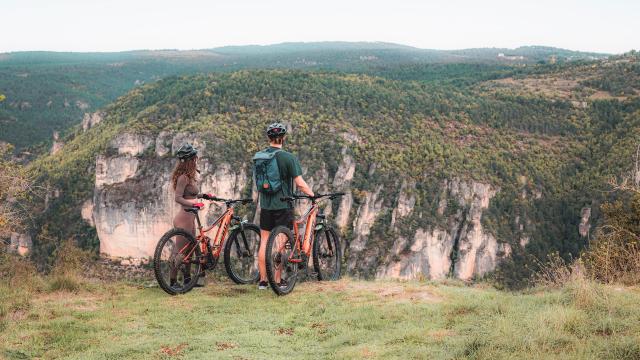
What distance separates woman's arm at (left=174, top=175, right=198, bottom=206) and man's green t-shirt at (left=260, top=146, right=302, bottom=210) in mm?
1372

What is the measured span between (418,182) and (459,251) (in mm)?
13735

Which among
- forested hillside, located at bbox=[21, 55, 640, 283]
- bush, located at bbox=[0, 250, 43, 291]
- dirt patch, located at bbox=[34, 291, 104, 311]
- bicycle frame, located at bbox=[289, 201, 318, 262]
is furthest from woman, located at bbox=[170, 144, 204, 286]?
forested hillside, located at bbox=[21, 55, 640, 283]

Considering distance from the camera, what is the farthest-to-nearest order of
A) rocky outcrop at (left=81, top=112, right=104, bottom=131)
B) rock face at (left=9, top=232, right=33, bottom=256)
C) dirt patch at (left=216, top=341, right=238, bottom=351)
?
rocky outcrop at (left=81, top=112, right=104, bottom=131)
rock face at (left=9, top=232, right=33, bottom=256)
dirt patch at (left=216, top=341, right=238, bottom=351)

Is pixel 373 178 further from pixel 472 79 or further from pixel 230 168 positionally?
pixel 472 79

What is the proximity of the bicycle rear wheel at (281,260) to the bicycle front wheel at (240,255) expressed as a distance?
910 millimetres

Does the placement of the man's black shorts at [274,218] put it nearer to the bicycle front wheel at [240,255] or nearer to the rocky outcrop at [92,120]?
the bicycle front wheel at [240,255]

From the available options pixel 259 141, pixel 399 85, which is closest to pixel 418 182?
pixel 259 141

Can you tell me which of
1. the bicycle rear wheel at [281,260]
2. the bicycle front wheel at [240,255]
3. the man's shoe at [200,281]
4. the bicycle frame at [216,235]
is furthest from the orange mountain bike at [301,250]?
the man's shoe at [200,281]

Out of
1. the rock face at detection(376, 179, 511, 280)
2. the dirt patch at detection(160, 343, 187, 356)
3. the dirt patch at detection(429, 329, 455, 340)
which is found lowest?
the rock face at detection(376, 179, 511, 280)

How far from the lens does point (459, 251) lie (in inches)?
3612

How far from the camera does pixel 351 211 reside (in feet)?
313

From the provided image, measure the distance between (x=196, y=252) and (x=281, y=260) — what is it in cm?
164

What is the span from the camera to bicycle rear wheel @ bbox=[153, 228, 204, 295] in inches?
380

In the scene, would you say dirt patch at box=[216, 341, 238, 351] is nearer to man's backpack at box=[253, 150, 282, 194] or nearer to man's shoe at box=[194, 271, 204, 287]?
man's backpack at box=[253, 150, 282, 194]
